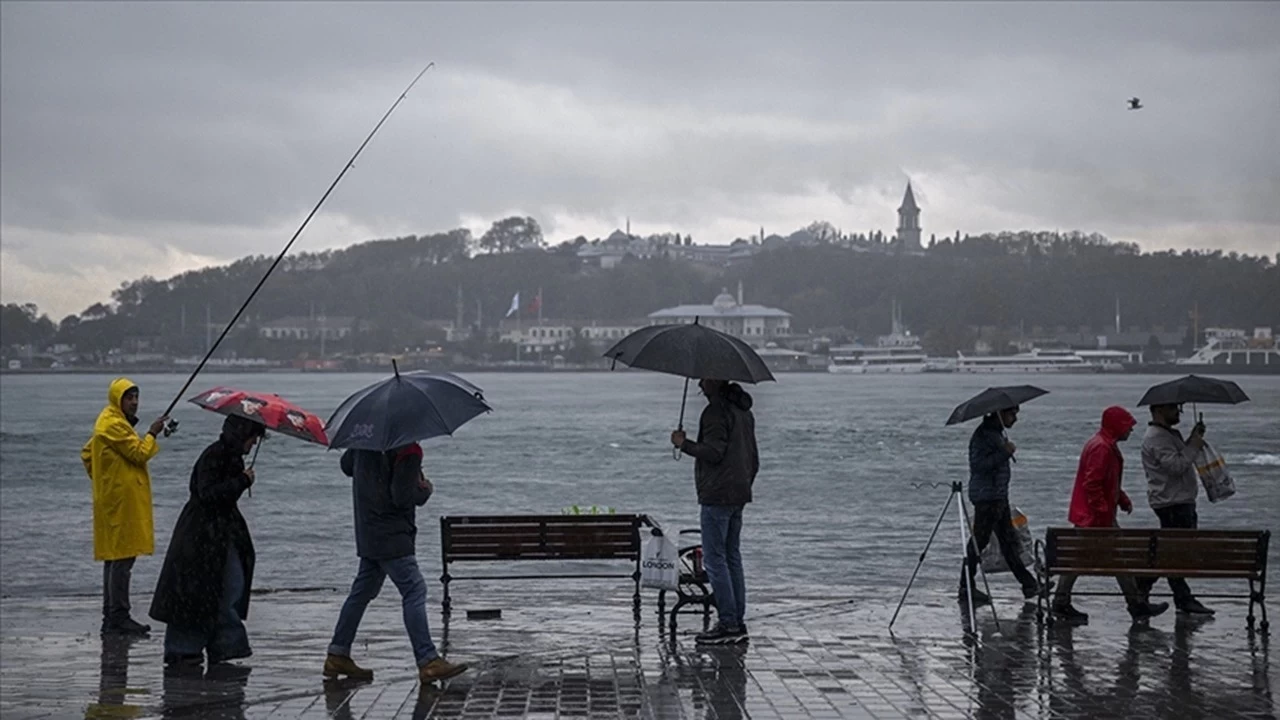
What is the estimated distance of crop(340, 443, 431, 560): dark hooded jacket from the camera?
27.3 feet

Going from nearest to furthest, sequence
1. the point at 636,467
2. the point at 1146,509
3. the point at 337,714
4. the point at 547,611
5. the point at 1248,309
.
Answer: the point at 337,714
the point at 547,611
the point at 1146,509
the point at 636,467
the point at 1248,309

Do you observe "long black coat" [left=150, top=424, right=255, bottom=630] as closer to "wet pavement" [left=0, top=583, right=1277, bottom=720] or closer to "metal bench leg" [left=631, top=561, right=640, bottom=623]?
"wet pavement" [left=0, top=583, right=1277, bottom=720]

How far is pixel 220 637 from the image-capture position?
896 cm

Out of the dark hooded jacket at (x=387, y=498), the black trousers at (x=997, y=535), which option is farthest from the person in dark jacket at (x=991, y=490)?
the dark hooded jacket at (x=387, y=498)

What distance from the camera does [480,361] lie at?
6368 inches

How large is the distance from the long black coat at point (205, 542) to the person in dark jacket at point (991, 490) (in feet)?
15.8

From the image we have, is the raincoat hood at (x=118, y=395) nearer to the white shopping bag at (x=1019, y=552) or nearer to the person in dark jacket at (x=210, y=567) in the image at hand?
the person in dark jacket at (x=210, y=567)

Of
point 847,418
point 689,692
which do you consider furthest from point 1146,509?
point 847,418

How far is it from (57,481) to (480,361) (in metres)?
120

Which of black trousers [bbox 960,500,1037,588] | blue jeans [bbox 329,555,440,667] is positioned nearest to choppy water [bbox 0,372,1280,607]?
black trousers [bbox 960,500,1037,588]

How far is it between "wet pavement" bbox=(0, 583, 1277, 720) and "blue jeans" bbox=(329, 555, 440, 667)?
0.20 metres

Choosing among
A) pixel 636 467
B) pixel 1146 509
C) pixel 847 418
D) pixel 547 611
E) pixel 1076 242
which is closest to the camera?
pixel 547 611

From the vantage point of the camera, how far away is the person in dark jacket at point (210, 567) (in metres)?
8.91

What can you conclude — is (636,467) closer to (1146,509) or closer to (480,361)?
(1146,509)
